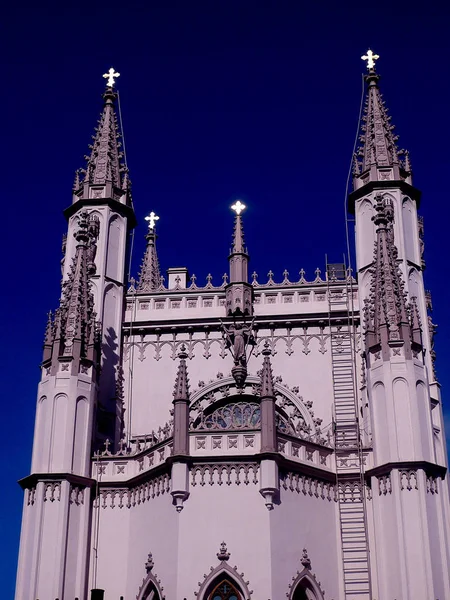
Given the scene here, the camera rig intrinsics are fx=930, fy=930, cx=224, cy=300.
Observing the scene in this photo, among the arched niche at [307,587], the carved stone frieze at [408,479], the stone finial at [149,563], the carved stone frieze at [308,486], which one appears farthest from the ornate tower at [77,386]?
the carved stone frieze at [408,479]

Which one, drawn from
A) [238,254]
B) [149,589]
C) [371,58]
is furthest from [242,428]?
[371,58]

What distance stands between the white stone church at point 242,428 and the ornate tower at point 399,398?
60 mm

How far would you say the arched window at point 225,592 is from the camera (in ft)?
78.9

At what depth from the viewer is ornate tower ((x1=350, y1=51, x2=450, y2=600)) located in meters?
24.7

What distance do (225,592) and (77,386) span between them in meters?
7.63

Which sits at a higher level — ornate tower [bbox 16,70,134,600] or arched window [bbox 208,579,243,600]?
ornate tower [bbox 16,70,134,600]

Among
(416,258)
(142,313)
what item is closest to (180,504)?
(142,313)

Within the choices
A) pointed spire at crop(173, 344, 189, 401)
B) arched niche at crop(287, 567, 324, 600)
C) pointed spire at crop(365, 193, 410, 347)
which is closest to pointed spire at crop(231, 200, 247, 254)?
pointed spire at crop(365, 193, 410, 347)

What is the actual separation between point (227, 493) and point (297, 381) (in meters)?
6.46

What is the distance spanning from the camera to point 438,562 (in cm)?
2469

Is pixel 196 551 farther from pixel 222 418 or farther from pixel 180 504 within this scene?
pixel 222 418

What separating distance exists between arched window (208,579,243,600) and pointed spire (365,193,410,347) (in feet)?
27.2

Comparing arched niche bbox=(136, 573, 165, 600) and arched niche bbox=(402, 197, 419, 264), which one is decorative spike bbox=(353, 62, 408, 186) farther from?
arched niche bbox=(136, 573, 165, 600)

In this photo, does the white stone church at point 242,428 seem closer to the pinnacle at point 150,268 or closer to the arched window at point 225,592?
the arched window at point 225,592
